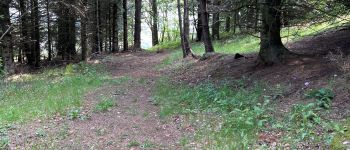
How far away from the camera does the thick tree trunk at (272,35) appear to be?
11789 millimetres

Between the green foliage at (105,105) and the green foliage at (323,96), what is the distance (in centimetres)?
562

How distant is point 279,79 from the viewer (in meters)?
10.6

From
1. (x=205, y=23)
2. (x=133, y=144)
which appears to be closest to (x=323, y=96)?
(x=133, y=144)

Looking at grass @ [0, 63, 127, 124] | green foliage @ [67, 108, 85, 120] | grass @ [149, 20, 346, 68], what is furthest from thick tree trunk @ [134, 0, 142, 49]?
green foliage @ [67, 108, 85, 120]

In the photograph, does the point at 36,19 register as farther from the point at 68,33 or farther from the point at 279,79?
the point at 279,79

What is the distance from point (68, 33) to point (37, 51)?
2454 mm

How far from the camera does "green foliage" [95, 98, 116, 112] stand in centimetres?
1055

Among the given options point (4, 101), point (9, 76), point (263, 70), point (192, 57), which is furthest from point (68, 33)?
point (263, 70)

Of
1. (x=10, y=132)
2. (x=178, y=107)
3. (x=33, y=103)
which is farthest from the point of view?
(x=33, y=103)

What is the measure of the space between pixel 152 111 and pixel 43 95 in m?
4.45

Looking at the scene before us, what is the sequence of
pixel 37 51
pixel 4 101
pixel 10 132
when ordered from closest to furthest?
pixel 10 132 < pixel 4 101 < pixel 37 51

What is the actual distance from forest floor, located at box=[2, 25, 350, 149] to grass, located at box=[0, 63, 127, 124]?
48cm

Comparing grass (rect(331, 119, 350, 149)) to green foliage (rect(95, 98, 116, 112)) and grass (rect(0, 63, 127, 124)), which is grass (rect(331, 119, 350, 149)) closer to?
green foliage (rect(95, 98, 116, 112))

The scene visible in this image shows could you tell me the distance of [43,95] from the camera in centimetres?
1257
